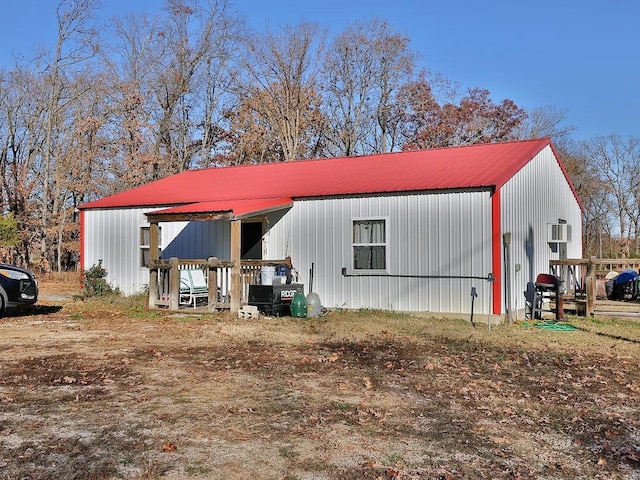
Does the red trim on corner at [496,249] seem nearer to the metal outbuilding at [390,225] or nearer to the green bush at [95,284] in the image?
the metal outbuilding at [390,225]

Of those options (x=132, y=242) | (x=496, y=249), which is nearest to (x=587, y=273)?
(x=496, y=249)

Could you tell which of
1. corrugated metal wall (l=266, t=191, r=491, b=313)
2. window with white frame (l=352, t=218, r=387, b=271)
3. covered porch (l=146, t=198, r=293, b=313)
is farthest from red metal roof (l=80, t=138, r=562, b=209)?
covered porch (l=146, t=198, r=293, b=313)

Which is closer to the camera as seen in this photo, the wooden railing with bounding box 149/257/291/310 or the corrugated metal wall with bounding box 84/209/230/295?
the wooden railing with bounding box 149/257/291/310

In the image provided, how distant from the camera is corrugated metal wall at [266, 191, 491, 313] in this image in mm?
12141

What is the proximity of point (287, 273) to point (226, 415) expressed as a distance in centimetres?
866

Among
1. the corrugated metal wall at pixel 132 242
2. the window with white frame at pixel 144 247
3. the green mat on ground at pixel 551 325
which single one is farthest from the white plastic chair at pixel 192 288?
the green mat on ground at pixel 551 325

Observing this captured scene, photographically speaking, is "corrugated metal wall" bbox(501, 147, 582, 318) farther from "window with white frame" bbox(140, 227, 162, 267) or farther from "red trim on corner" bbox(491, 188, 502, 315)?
"window with white frame" bbox(140, 227, 162, 267)

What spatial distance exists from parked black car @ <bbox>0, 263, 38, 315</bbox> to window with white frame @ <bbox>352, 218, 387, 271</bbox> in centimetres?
672

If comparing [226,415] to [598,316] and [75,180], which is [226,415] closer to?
[598,316]

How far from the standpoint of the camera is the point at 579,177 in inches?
1468

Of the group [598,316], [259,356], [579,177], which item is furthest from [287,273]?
[579,177]

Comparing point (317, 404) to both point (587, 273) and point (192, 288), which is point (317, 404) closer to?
point (192, 288)

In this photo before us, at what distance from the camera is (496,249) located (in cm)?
1188

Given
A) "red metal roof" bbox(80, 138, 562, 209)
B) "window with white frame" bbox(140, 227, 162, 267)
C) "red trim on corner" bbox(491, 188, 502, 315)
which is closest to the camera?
"red trim on corner" bbox(491, 188, 502, 315)
